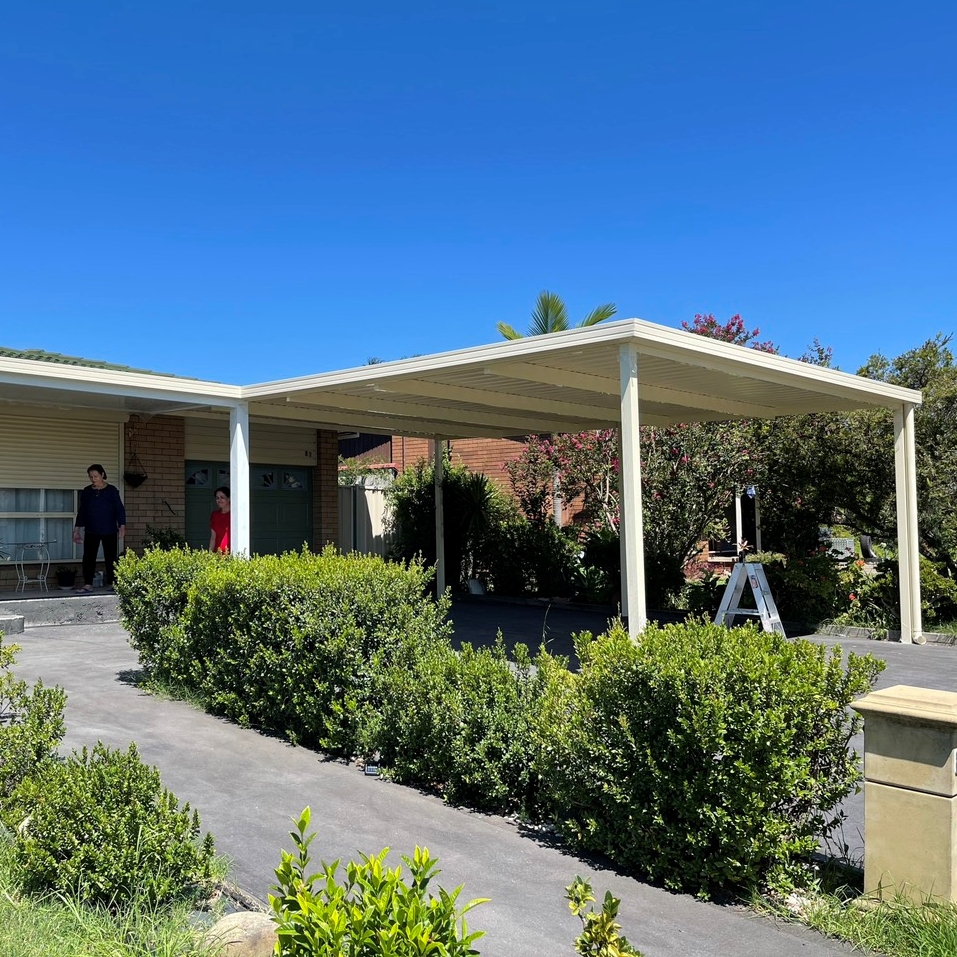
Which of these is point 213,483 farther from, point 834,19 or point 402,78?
point 834,19

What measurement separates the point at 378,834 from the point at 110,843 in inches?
56.0

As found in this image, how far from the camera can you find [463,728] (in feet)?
16.4

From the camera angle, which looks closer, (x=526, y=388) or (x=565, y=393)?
(x=526, y=388)

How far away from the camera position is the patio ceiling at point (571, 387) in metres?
7.48

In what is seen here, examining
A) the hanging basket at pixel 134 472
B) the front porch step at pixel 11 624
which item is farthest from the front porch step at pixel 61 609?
the hanging basket at pixel 134 472

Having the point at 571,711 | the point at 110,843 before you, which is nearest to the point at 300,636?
the point at 571,711


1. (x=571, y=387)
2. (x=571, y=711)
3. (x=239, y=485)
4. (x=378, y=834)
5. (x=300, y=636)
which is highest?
(x=571, y=387)

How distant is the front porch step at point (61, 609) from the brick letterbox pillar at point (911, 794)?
9661mm

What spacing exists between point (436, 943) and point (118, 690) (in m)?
6.47

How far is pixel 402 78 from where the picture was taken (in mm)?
15047

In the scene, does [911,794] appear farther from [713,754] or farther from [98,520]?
[98,520]

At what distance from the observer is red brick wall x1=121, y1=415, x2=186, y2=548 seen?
45.6 feet

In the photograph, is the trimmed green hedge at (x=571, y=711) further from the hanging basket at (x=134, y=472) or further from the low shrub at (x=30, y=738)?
the hanging basket at (x=134, y=472)

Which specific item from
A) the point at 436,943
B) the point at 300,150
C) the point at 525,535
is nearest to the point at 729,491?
the point at 525,535
